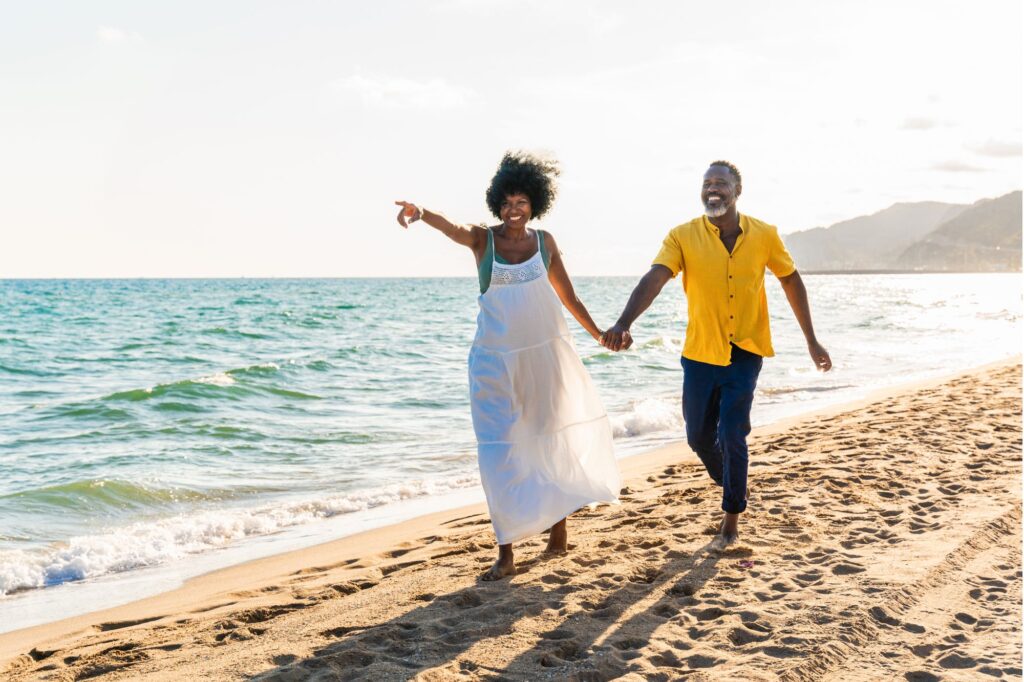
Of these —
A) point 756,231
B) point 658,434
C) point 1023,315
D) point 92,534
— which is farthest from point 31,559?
point 1023,315

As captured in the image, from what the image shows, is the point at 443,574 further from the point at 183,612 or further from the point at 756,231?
the point at 756,231

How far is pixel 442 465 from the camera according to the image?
9727mm

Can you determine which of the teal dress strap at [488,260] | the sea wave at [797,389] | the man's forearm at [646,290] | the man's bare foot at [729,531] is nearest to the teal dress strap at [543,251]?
the teal dress strap at [488,260]

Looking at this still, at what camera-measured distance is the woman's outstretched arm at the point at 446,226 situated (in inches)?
178

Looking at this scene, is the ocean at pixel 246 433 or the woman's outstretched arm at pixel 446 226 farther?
the ocean at pixel 246 433

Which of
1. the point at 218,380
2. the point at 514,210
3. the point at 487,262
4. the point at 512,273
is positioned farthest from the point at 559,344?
the point at 218,380

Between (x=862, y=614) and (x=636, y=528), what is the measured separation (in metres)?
1.85

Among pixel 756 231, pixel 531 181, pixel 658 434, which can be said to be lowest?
pixel 658 434

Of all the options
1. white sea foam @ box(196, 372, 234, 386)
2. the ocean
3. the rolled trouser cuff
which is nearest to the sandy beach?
the rolled trouser cuff

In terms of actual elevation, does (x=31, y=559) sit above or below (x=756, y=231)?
below

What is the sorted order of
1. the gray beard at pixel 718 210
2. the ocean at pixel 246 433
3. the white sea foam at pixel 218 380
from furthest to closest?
1. the white sea foam at pixel 218 380
2. the ocean at pixel 246 433
3. the gray beard at pixel 718 210

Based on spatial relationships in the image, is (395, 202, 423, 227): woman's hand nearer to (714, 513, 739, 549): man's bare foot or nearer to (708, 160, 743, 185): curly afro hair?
(708, 160, 743, 185): curly afro hair

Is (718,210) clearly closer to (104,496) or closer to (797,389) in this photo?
(104,496)

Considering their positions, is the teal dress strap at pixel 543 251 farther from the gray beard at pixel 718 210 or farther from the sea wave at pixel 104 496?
the sea wave at pixel 104 496
